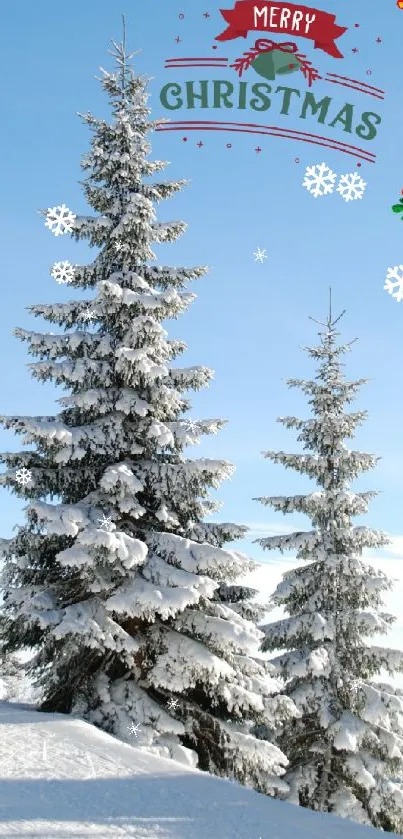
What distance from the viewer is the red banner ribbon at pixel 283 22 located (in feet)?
37.4

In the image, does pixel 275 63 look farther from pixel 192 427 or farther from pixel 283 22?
pixel 192 427

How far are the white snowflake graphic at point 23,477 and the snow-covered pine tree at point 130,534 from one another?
0.07ft

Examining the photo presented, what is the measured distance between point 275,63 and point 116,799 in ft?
34.3

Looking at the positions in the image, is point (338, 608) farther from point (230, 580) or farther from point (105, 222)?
point (105, 222)

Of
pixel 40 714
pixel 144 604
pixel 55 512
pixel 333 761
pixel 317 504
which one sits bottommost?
pixel 333 761

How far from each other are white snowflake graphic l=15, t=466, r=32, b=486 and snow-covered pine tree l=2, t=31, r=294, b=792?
0.02 metres

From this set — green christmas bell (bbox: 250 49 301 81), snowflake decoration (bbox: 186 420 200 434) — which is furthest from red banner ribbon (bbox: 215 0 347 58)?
snowflake decoration (bbox: 186 420 200 434)

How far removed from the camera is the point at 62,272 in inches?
556

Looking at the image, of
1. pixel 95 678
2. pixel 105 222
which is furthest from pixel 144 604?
pixel 105 222


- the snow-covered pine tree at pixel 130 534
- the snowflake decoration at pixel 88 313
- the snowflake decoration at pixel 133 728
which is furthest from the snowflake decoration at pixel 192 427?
the snowflake decoration at pixel 133 728

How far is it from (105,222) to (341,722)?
36.1 feet

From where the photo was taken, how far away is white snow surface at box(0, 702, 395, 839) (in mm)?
6887

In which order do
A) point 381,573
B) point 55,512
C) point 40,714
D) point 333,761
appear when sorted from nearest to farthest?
point 40,714
point 55,512
point 333,761
point 381,573

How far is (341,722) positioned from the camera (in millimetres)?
14930
